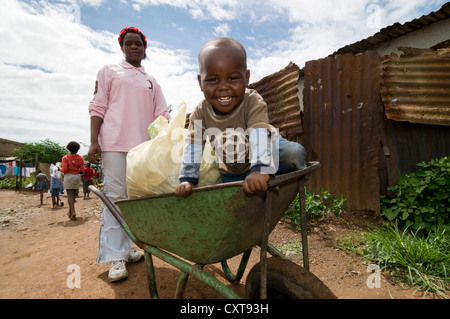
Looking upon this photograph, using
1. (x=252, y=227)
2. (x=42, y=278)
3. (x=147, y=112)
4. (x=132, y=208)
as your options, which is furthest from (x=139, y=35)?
(x=42, y=278)

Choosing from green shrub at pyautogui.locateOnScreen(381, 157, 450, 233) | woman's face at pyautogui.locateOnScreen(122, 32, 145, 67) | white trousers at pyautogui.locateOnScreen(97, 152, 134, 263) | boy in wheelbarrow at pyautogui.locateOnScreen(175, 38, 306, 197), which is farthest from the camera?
green shrub at pyautogui.locateOnScreen(381, 157, 450, 233)

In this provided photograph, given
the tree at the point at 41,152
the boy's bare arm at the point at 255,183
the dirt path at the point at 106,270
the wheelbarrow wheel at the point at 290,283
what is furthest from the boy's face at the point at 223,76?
the tree at the point at 41,152

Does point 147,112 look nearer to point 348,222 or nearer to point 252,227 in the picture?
point 252,227

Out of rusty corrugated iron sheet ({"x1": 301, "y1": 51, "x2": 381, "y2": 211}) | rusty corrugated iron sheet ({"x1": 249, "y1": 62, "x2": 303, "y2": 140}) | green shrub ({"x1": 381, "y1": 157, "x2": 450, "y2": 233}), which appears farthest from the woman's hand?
green shrub ({"x1": 381, "y1": 157, "x2": 450, "y2": 233})

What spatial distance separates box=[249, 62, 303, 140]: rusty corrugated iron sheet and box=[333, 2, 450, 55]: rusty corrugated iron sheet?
334 centimetres

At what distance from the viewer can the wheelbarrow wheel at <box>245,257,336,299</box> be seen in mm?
1139

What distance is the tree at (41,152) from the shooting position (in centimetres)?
1991

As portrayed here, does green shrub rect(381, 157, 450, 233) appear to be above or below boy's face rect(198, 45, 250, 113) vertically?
below

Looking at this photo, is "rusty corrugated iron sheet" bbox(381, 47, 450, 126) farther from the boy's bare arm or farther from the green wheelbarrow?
the boy's bare arm

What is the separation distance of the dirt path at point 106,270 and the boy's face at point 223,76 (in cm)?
153

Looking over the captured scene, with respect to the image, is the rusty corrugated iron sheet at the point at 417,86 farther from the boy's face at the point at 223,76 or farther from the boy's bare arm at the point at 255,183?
the boy's bare arm at the point at 255,183

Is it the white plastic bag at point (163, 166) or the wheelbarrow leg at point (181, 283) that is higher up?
the white plastic bag at point (163, 166)

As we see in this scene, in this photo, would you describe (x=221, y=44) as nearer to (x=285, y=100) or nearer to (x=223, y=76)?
(x=223, y=76)

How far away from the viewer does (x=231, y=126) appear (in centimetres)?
142
